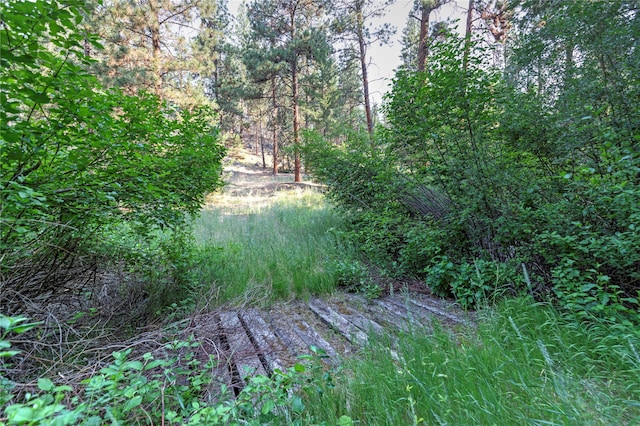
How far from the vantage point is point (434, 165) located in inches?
133

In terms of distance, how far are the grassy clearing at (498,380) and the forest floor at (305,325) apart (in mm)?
366

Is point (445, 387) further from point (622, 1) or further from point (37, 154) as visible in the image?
point (622, 1)

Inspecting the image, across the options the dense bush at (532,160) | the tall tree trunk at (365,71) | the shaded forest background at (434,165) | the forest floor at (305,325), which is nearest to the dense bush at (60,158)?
the shaded forest background at (434,165)

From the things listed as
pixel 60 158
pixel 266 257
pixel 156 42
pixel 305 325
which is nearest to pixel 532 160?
pixel 305 325

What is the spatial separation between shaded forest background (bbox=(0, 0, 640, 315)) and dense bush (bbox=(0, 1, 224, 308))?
0.01 m

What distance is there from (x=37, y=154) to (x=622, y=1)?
5.23 m

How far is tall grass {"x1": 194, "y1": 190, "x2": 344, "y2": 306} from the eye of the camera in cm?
349

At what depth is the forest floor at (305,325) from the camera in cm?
215

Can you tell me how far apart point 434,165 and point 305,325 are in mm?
2549

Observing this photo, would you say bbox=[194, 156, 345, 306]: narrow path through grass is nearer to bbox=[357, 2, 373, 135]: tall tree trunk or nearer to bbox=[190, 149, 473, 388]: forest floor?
bbox=[190, 149, 473, 388]: forest floor

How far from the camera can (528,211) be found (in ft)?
8.73

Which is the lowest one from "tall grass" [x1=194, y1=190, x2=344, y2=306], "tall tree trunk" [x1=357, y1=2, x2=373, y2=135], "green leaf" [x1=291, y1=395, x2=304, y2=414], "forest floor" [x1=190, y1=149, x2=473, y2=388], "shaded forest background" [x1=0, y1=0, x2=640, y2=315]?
"forest floor" [x1=190, y1=149, x2=473, y2=388]

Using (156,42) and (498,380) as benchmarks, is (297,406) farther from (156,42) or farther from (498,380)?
(156,42)

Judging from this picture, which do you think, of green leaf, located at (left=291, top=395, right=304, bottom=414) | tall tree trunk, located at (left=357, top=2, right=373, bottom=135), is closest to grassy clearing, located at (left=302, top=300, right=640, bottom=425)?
green leaf, located at (left=291, top=395, right=304, bottom=414)
